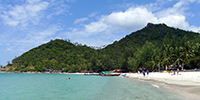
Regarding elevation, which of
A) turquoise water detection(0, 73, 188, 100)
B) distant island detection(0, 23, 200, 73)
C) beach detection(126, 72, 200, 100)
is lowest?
turquoise water detection(0, 73, 188, 100)

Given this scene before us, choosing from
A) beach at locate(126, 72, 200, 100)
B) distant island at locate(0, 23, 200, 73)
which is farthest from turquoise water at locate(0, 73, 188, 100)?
distant island at locate(0, 23, 200, 73)

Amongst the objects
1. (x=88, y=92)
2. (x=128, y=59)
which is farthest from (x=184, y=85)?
(x=128, y=59)

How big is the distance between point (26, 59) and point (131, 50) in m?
148

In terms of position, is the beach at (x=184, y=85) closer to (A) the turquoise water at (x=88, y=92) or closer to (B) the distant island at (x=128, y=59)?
(A) the turquoise water at (x=88, y=92)

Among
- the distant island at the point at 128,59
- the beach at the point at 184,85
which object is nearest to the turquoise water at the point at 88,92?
the beach at the point at 184,85

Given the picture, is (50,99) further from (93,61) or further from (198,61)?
(93,61)

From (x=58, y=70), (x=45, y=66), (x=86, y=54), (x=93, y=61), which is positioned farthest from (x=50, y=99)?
(x=86, y=54)

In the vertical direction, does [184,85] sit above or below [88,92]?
above

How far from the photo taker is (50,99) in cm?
1789

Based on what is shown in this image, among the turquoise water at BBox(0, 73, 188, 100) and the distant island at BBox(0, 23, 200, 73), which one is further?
the distant island at BBox(0, 23, 200, 73)

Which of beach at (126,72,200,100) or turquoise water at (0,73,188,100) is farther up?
beach at (126,72,200,100)

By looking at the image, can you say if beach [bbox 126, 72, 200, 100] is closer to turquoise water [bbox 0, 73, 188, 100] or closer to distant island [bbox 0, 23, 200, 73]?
turquoise water [bbox 0, 73, 188, 100]

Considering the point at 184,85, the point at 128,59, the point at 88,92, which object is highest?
the point at 128,59

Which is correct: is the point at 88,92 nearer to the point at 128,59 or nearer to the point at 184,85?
the point at 184,85
